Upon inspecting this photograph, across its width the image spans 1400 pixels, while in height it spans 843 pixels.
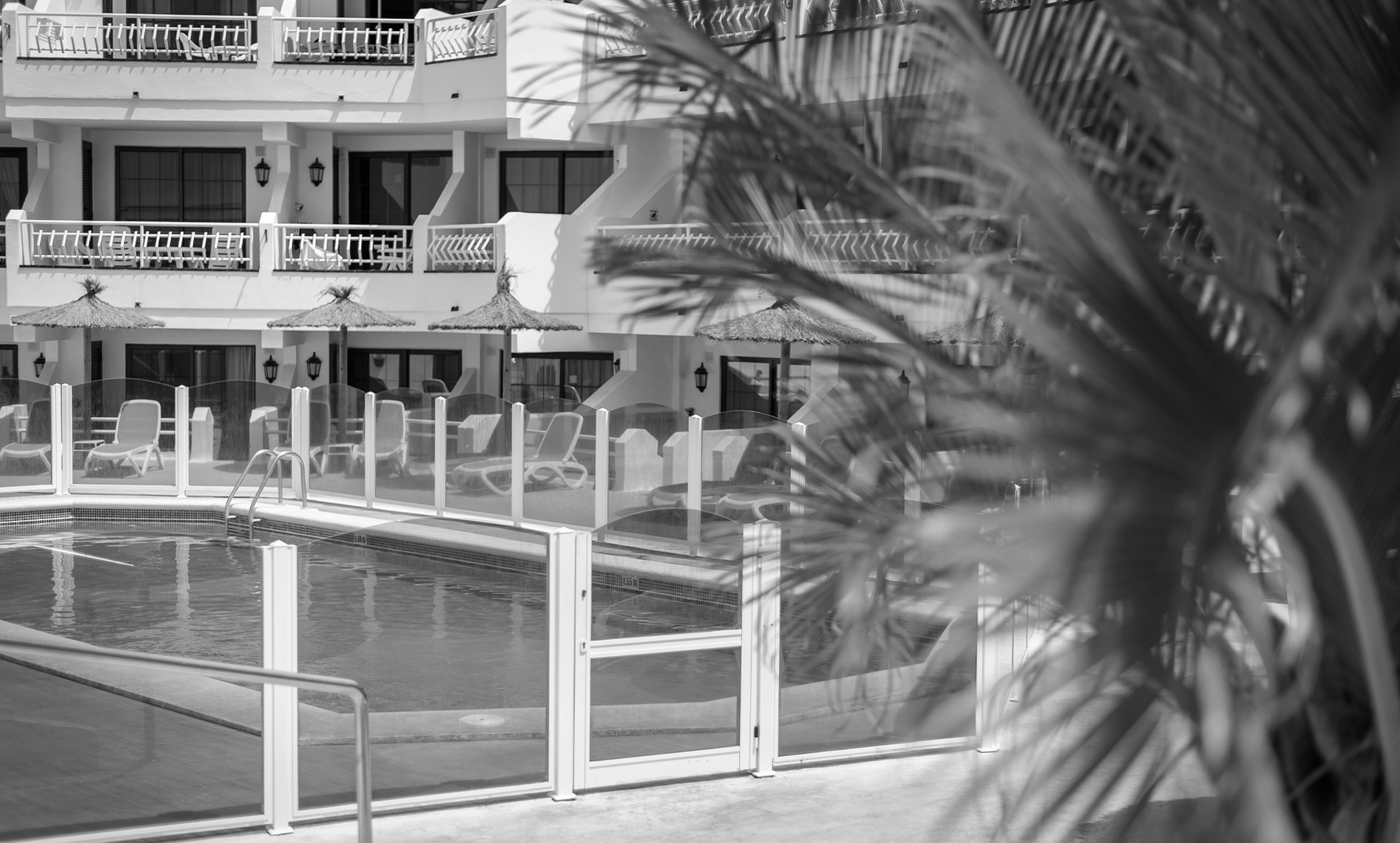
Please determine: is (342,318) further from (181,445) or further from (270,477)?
(270,477)

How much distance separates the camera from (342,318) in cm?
2317

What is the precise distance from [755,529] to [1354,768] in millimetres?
3844

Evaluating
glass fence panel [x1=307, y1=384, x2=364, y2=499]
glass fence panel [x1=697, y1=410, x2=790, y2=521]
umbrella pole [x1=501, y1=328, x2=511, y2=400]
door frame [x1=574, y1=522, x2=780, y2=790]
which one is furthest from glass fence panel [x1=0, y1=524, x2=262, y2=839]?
umbrella pole [x1=501, y1=328, x2=511, y2=400]

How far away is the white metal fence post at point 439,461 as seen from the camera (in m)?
17.5

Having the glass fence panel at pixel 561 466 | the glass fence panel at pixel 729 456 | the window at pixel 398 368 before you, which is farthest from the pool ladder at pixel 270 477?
the window at pixel 398 368

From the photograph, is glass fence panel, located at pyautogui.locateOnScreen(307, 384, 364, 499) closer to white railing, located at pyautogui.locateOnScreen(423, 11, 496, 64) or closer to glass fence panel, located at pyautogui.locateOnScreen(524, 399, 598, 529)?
glass fence panel, located at pyautogui.locateOnScreen(524, 399, 598, 529)

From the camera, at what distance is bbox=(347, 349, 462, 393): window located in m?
28.2

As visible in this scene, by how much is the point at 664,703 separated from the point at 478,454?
32.7ft

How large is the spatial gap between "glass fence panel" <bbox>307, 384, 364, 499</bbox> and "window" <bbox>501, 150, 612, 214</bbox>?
386 inches

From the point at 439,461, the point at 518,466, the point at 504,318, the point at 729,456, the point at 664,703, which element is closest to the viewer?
the point at 664,703

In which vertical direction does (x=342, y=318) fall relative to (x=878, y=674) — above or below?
above

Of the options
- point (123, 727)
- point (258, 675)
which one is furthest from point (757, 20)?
point (123, 727)

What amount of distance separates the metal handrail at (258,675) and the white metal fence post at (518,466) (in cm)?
1069

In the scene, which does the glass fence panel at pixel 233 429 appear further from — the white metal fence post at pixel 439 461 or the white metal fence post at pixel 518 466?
the white metal fence post at pixel 518 466
